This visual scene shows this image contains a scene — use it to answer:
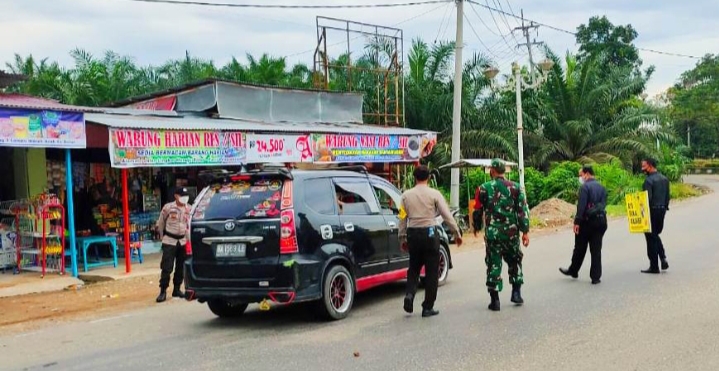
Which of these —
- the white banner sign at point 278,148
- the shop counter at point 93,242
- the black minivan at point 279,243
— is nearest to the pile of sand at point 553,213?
the white banner sign at point 278,148

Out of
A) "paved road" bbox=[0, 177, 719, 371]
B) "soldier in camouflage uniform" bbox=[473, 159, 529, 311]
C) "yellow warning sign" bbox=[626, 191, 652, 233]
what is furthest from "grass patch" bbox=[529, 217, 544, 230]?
"soldier in camouflage uniform" bbox=[473, 159, 529, 311]

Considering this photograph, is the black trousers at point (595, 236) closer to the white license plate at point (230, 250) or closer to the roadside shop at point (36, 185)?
the white license plate at point (230, 250)

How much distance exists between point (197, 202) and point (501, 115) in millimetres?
23688

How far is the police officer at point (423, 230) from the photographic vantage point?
770cm

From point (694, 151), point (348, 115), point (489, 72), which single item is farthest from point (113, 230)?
point (694, 151)

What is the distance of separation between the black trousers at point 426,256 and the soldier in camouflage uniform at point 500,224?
2.03 feet

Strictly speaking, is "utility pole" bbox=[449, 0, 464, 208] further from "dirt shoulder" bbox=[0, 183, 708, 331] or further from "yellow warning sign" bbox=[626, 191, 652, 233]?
"dirt shoulder" bbox=[0, 183, 708, 331]

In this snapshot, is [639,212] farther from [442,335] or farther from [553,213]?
[553,213]

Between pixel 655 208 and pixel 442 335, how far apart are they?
16.7 ft

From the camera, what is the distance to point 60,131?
473 inches

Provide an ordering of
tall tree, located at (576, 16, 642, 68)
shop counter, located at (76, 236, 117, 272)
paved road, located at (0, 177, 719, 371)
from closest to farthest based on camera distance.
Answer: paved road, located at (0, 177, 719, 371) < shop counter, located at (76, 236, 117, 272) < tall tree, located at (576, 16, 642, 68)

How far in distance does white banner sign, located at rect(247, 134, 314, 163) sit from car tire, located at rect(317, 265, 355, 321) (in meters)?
7.33

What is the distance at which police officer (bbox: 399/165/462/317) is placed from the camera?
7.70 meters

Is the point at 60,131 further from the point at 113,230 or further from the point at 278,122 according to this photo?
the point at 278,122
